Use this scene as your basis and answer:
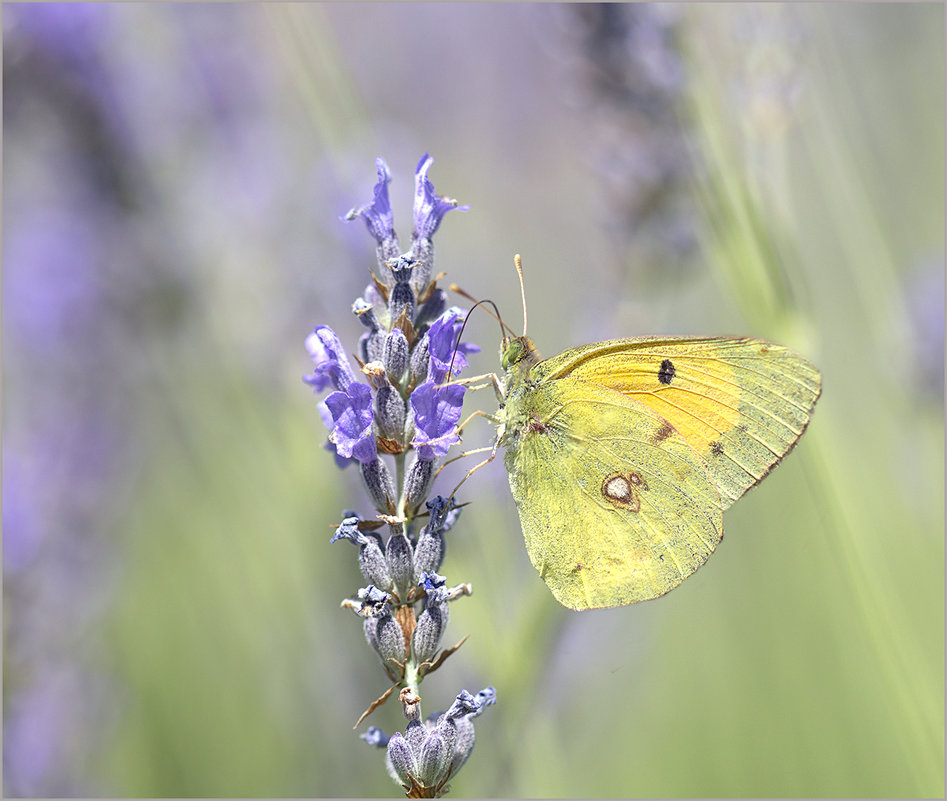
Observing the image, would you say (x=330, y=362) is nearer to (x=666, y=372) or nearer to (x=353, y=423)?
(x=353, y=423)

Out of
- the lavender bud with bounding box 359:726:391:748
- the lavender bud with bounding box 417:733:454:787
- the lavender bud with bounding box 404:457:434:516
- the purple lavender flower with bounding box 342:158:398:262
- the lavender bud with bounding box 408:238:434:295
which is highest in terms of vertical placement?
the purple lavender flower with bounding box 342:158:398:262

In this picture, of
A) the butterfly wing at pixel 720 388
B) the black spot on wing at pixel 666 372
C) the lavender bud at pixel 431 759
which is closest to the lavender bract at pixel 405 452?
the lavender bud at pixel 431 759

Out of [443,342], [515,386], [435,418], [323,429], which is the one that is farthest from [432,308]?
[323,429]

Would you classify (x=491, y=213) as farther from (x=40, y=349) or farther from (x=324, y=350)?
(x=324, y=350)

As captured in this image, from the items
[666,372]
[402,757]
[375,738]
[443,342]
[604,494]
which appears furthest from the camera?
[666,372]

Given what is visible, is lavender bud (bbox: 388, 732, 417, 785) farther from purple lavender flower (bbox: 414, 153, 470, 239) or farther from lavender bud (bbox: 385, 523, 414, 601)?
purple lavender flower (bbox: 414, 153, 470, 239)

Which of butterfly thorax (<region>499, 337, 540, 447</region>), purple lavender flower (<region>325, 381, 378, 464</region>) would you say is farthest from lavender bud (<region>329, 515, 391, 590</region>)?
butterfly thorax (<region>499, 337, 540, 447</region>)

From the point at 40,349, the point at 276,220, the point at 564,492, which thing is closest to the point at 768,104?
the point at 564,492
